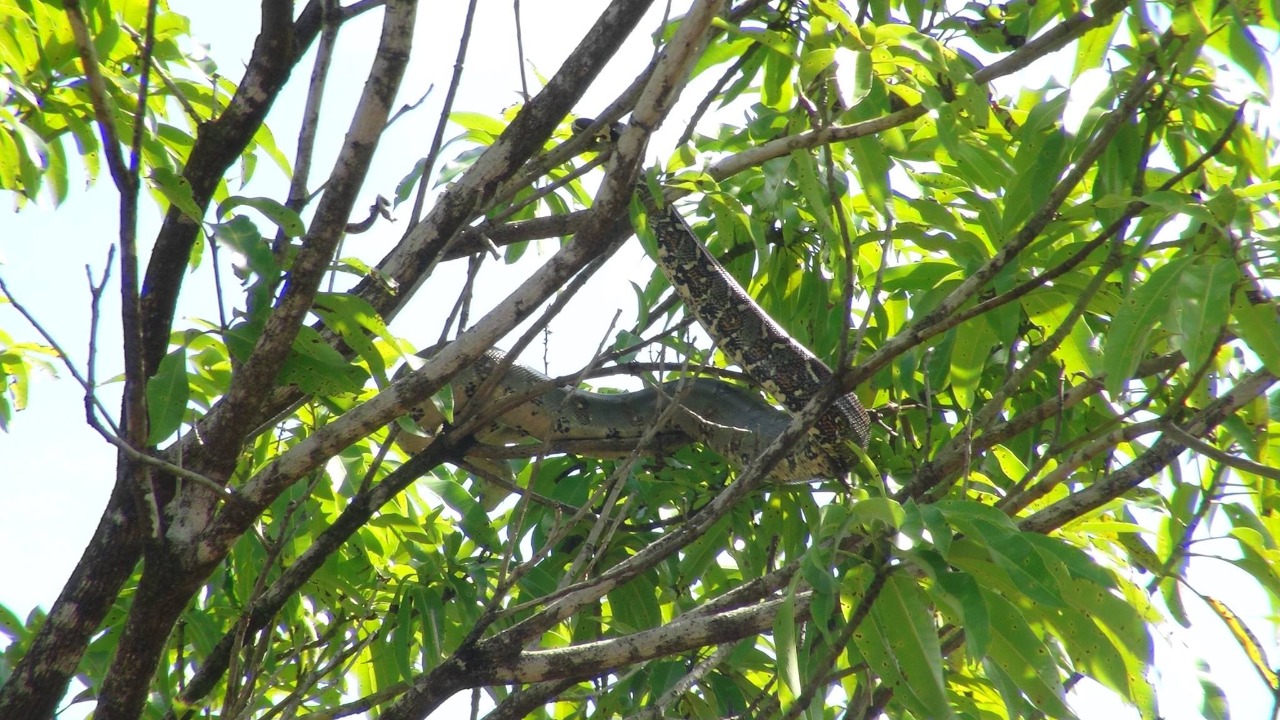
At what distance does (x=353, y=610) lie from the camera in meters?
3.79

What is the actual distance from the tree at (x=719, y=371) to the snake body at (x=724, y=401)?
11.8 inches

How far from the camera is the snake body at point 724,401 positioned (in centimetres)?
429

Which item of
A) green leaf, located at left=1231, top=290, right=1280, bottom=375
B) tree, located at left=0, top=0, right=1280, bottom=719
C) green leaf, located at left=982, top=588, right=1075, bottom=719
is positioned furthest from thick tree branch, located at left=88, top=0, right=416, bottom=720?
green leaf, located at left=1231, top=290, right=1280, bottom=375

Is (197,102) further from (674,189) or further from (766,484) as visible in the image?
(766,484)

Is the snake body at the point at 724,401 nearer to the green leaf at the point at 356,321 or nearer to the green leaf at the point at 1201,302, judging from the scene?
the green leaf at the point at 356,321

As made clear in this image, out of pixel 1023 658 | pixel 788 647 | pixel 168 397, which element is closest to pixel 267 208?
pixel 168 397

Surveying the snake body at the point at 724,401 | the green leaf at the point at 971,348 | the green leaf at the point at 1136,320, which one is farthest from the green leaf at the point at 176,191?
the green leaf at the point at 971,348

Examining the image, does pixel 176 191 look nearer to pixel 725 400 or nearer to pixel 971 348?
pixel 971 348

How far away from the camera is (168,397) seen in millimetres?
2387

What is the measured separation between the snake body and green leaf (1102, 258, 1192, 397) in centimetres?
175

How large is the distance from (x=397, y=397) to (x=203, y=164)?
871 mm

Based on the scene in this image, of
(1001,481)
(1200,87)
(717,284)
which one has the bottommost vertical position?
(1001,481)

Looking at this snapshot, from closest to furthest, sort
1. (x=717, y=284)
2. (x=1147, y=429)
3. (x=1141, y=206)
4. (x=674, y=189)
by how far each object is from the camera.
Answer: (x=1141, y=206) → (x=1147, y=429) → (x=674, y=189) → (x=717, y=284)

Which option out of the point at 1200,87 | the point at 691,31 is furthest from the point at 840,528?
the point at 1200,87
